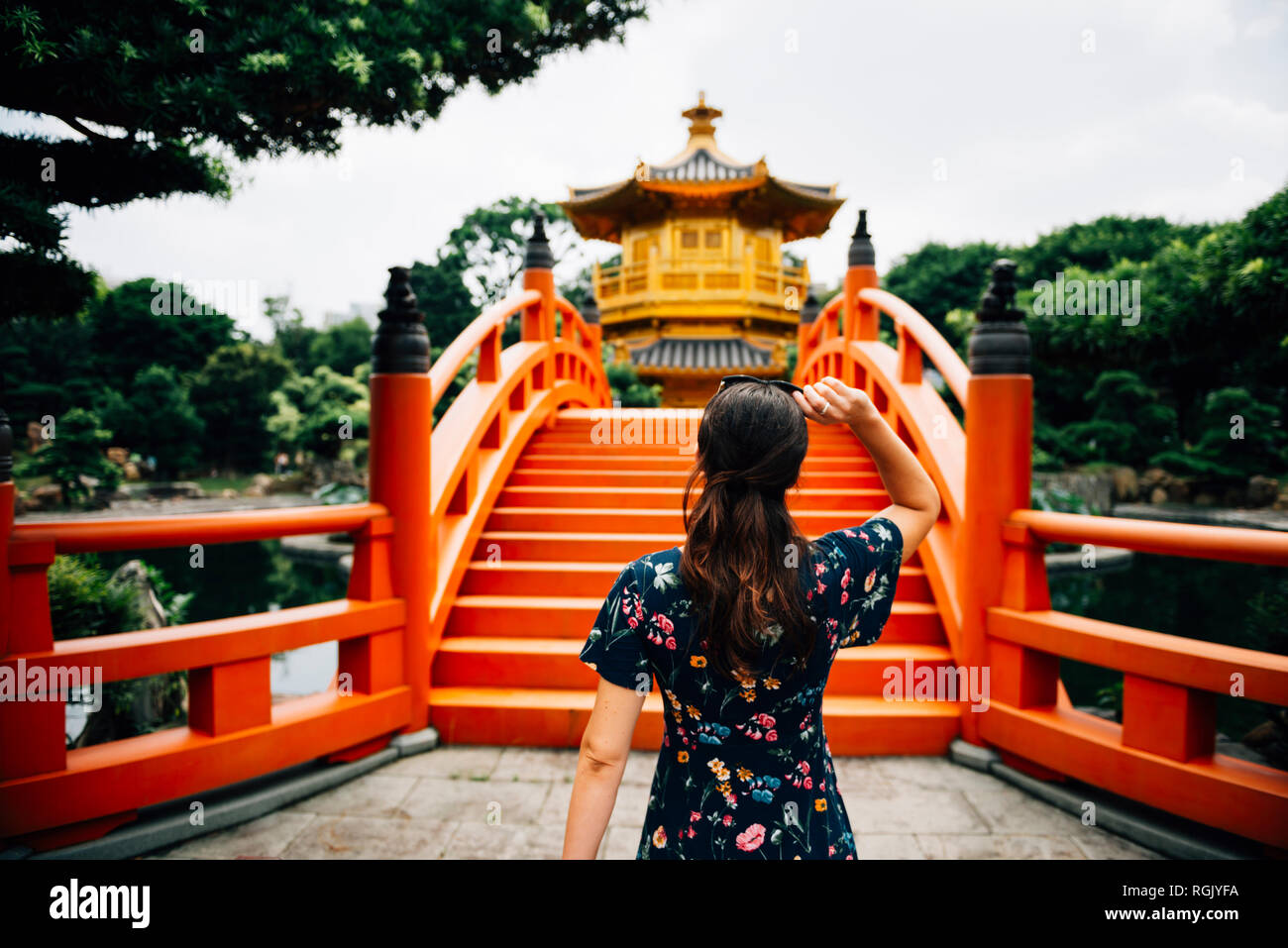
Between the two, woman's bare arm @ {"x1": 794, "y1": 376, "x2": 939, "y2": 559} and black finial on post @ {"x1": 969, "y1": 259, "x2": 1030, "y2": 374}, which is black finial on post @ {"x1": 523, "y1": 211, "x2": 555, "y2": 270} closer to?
black finial on post @ {"x1": 969, "y1": 259, "x2": 1030, "y2": 374}

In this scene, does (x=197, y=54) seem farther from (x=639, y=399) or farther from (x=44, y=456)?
(x=44, y=456)

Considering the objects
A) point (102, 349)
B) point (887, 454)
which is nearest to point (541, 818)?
point (887, 454)

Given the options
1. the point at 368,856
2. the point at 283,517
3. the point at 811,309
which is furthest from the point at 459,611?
the point at 811,309

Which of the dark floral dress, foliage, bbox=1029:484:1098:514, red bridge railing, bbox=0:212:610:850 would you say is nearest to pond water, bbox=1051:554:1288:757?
foliage, bbox=1029:484:1098:514

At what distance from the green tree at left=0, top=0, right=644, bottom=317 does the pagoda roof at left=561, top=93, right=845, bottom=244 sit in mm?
10859

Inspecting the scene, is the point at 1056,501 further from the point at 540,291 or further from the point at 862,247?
the point at 540,291

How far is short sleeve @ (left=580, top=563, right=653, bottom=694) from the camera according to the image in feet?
3.94

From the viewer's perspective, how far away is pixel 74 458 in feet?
53.4

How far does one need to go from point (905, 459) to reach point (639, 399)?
10.9 m

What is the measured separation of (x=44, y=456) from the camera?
16344 millimetres

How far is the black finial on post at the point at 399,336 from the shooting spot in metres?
3.45

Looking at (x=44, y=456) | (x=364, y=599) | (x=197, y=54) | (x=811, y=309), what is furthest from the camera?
(x=44, y=456)

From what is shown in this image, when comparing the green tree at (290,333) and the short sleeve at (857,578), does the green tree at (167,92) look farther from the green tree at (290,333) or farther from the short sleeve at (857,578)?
the green tree at (290,333)

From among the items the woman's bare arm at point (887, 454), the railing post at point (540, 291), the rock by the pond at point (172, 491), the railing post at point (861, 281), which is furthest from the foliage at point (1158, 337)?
the rock by the pond at point (172, 491)
